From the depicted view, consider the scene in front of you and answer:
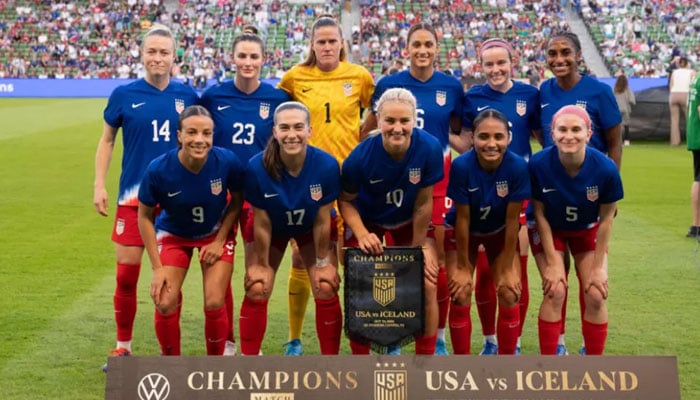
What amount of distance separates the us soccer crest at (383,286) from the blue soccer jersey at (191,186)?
3.39ft

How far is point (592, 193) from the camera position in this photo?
5223mm

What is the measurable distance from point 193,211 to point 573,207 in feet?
7.34

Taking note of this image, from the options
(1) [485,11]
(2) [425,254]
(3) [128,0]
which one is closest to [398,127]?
(2) [425,254]

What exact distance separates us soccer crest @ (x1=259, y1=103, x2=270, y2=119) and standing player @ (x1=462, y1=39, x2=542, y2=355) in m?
1.31

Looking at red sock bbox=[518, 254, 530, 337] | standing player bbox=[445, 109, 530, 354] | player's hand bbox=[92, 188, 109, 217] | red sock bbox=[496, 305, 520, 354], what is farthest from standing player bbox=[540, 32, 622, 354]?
player's hand bbox=[92, 188, 109, 217]

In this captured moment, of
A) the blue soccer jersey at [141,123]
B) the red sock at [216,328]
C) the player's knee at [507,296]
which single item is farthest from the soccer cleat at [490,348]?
the blue soccer jersey at [141,123]

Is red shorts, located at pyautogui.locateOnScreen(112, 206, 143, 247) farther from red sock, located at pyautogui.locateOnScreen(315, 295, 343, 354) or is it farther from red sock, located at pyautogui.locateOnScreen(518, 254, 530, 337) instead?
red sock, located at pyautogui.locateOnScreen(518, 254, 530, 337)

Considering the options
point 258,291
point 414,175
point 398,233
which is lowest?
point 258,291

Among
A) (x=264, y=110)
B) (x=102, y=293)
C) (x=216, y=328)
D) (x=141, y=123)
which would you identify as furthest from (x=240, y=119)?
(x=102, y=293)

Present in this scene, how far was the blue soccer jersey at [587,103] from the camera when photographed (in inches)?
224

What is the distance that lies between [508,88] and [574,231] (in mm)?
1079

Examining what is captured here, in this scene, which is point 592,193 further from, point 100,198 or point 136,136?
point 100,198

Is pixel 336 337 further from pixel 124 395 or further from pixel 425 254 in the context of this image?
pixel 124 395

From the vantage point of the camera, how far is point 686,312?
6953mm
